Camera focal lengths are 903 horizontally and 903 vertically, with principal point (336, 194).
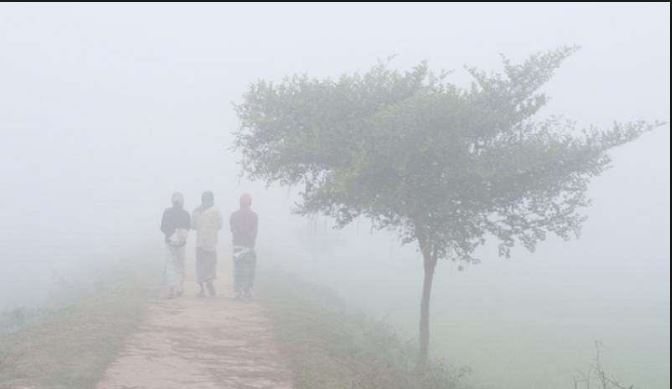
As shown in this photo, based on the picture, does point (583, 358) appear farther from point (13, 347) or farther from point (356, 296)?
point (13, 347)

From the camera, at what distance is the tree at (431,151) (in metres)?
15.1

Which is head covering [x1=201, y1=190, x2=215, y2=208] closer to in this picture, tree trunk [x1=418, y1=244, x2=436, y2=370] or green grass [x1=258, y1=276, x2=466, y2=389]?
green grass [x1=258, y1=276, x2=466, y2=389]

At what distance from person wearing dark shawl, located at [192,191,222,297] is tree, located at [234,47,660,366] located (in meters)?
3.06

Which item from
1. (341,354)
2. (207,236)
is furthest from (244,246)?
(341,354)

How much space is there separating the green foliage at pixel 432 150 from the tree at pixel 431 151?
2 cm

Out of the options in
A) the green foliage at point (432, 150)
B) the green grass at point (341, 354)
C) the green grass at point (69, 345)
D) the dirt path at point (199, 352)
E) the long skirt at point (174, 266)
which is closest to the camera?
the green grass at point (69, 345)

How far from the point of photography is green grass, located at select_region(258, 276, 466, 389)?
40.9ft

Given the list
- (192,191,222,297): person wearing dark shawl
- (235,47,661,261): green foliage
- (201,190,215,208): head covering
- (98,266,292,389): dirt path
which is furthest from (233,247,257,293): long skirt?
(235,47,661,261): green foliage

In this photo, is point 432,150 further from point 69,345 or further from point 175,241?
point 175,241

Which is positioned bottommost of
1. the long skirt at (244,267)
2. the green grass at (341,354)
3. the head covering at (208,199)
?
the green grass at (341,354)

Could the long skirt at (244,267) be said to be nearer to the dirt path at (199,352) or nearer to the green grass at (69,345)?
the dirt path at (199,352)

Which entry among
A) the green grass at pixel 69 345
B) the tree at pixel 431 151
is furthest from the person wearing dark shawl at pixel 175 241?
the tree at pixel 431 151

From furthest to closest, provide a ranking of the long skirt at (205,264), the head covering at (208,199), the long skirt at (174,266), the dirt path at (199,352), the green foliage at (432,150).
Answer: the long skirt at (205,264)
the head covering at (208,199)
the long skirt at (174,266)
the green foliage at (432,150)
the dirt path at (199,352)

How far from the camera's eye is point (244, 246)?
20531mm
